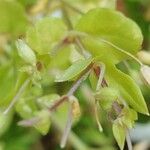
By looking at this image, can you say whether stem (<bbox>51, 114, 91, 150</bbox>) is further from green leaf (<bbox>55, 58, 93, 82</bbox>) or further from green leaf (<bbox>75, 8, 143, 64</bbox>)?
green leaf (<bbox>55, 58, 93, 82</bbox>)

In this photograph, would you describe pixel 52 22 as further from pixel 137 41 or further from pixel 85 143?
pixel 85 143

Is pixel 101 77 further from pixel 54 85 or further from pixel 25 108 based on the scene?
pixel 54 85

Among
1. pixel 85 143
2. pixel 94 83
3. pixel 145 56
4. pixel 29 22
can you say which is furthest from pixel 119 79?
pixel 85 143

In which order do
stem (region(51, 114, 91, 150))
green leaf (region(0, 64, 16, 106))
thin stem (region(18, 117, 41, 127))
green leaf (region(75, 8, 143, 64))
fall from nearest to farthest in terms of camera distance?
thin stem (region(18, 117, 41, 127)) < green leaf (region(75, 8, 143, 64)) < green leaf (region(0, 64, 16, 106)) < stem (region(51, 114, 91, 150))

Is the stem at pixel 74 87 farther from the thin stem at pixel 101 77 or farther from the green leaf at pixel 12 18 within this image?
the green leaf at pixel 12 18

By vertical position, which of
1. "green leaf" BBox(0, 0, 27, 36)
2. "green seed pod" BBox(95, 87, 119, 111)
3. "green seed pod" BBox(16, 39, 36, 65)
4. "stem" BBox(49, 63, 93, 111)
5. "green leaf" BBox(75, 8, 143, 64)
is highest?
"green seed pod" BBox(16, 39, 36, 65)

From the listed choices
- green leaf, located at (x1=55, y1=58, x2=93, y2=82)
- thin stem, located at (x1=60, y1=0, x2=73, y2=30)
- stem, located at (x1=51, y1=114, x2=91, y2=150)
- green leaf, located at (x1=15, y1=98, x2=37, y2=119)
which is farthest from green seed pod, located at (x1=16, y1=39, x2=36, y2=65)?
stem, located at (x1=51, y1=114, x2=91, y2=150)
